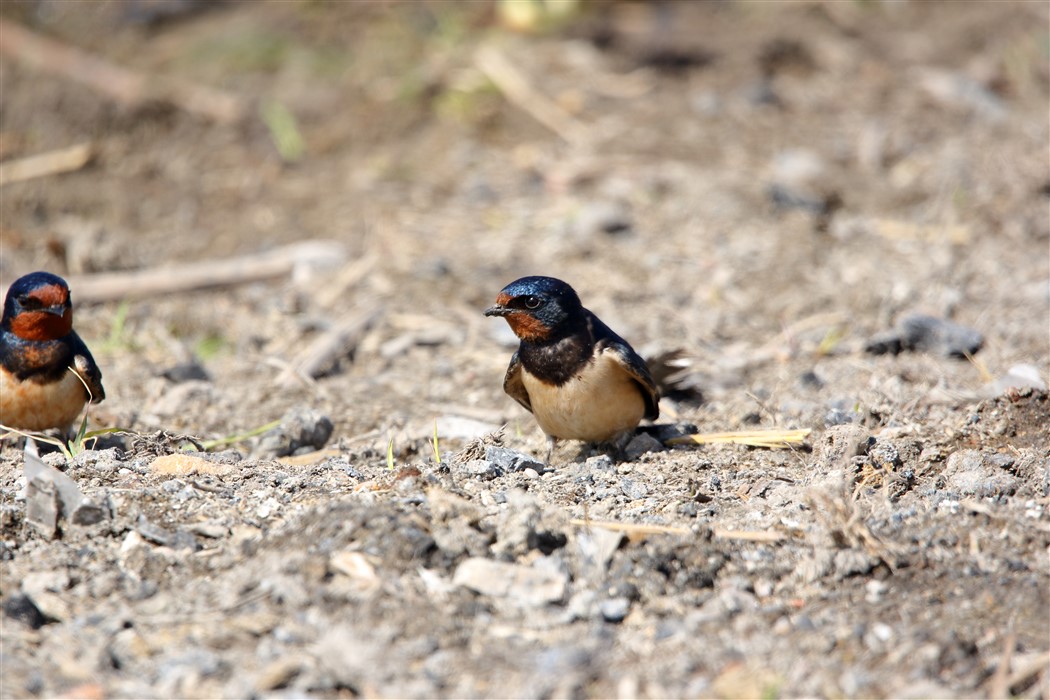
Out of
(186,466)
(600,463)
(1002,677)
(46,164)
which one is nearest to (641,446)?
(600,463)

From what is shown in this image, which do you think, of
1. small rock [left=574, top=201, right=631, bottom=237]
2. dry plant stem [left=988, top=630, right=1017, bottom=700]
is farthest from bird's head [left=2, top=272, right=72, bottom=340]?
small rock [left=574, top=201, right=631, bottom=237]

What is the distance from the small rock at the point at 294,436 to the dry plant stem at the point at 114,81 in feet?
18.5

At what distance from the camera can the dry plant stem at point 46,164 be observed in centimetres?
984

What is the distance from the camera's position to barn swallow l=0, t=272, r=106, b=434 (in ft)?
17.9

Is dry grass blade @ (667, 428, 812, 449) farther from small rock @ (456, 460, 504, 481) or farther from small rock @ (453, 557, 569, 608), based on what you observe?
small rock @ (453, 557, 569, 608)

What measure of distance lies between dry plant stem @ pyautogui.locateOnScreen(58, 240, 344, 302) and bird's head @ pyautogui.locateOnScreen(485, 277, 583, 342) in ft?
11.2

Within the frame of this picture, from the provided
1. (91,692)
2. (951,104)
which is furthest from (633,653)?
(951,104)

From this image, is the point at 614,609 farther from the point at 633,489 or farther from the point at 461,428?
the point at 461,428

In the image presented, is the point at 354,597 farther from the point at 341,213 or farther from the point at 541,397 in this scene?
the point at 341,213

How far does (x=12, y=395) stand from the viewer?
5434 millimetres

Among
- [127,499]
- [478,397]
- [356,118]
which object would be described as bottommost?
[478,397]

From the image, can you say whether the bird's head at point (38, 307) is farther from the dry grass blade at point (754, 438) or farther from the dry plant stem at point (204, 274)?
the dry grass blade at point (754, 438)

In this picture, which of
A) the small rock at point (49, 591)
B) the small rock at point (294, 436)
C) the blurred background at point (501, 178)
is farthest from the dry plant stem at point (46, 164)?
the small rock at point (49, 591)

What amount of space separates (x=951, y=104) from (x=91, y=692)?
9.26m
